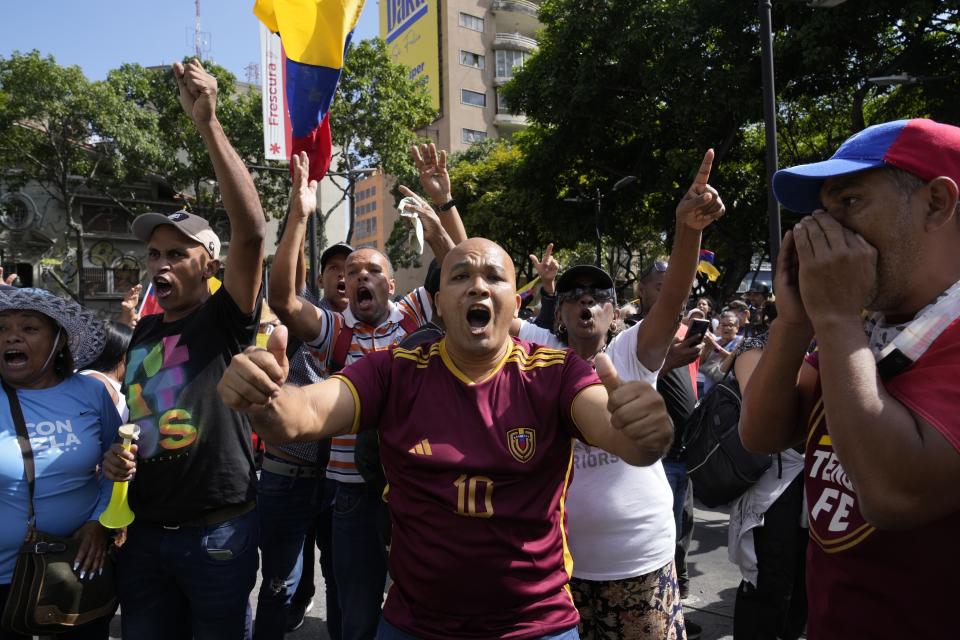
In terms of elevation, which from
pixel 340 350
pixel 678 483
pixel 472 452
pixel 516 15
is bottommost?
pixel 678 483

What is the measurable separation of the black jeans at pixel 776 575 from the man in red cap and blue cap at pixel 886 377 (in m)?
1.54

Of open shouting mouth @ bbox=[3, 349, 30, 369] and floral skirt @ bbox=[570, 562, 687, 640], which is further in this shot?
open shouting mouth @ bbox=[3, 349, 30, 369]

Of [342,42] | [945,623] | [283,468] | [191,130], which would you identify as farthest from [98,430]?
[191,130]

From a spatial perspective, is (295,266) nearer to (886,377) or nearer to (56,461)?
(56,461)

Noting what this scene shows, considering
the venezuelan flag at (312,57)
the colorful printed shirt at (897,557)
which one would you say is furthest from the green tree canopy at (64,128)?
the colorful printed shirt at (897,557)

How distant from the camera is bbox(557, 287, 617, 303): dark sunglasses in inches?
124

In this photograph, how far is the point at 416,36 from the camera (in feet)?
178

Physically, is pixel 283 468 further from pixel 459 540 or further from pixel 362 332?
pixel 459 540

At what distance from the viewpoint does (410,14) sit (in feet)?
183

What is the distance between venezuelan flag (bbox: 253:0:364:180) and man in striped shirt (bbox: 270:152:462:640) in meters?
0.93

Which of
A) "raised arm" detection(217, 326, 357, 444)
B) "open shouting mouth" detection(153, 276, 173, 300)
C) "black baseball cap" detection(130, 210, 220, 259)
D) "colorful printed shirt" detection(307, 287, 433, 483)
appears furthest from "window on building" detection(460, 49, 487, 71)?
"raised arm" detection(217, 326, 357, 444)

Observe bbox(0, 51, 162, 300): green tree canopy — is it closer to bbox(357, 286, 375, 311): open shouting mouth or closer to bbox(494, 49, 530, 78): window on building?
bbox(357, 286, 375, 311): open shouting mouth

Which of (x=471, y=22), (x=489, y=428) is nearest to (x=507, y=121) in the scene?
(x=471, y=22)

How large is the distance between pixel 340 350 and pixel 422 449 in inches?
67.5
